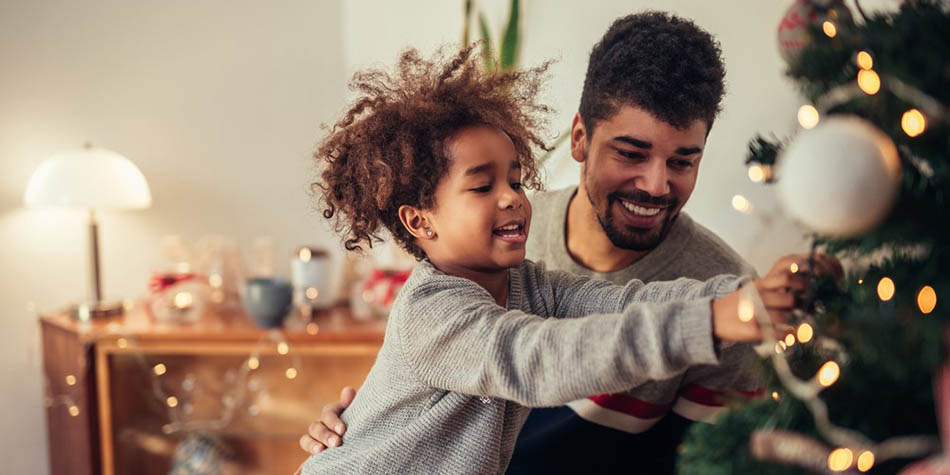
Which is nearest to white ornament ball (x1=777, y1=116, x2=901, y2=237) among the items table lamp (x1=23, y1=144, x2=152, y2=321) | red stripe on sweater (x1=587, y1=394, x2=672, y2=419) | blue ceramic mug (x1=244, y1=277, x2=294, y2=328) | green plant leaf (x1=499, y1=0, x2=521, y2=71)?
red stripe on sweater (x1=587, y1=394, x2=672, y2=419)

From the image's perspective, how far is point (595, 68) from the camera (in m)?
1.37

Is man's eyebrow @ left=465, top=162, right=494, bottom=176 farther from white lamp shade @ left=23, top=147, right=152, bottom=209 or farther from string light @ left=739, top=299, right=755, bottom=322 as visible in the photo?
white lamp shade @ left=23, top=147, right=152, bottom=209

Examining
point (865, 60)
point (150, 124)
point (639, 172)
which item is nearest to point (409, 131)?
point (639, 172)

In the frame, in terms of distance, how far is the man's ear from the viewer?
1418 mm

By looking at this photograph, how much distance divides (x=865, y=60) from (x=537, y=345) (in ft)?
1.28

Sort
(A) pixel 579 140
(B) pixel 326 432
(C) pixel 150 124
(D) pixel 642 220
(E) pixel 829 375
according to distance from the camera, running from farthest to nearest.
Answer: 1. (C) pixel 150 124
2. (A) pixel 579 140
3. (D) pixel 642 220
4. (B) pixel 326 432
5. (E) pixel 829 375

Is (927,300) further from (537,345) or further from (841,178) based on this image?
(537,345)

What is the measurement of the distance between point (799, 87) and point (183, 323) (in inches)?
84.6

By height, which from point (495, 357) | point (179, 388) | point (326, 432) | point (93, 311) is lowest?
point (179, 388)

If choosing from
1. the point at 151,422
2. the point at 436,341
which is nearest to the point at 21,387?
the point at 151,422

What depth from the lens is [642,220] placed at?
1.31 m

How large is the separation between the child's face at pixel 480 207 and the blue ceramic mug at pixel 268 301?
1.27 m

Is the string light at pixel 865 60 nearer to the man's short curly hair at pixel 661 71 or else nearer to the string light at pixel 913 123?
the string light at pixel 913 123

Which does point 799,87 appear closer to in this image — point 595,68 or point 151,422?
point 595,68
